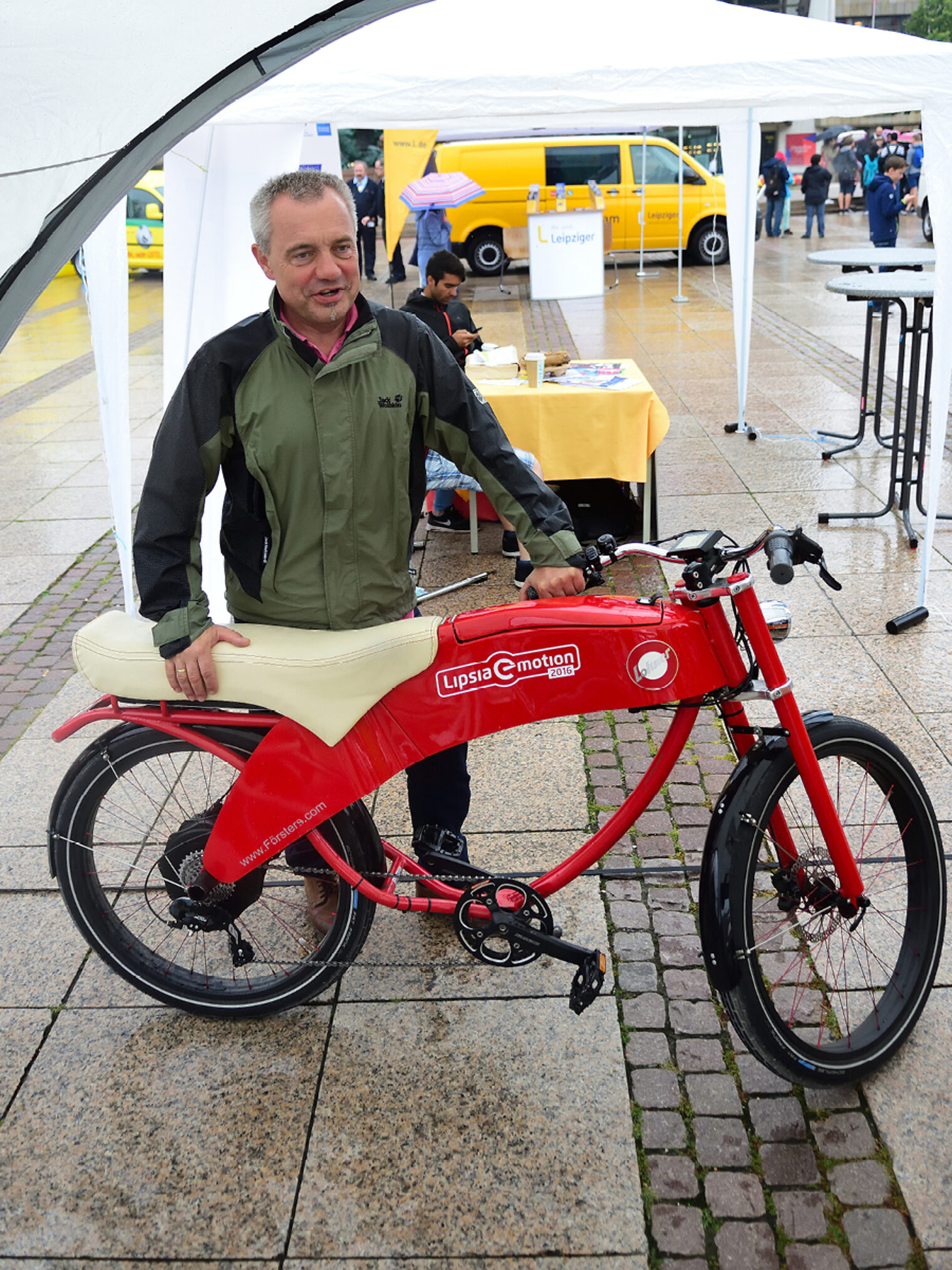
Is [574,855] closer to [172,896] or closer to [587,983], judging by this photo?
[587,983]

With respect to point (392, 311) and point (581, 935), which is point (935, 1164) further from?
point (392, 311)

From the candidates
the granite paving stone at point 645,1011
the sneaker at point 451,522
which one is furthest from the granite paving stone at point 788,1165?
the sneaker at point 451,522

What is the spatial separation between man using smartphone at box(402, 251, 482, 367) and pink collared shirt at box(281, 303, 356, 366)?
4.05 meters

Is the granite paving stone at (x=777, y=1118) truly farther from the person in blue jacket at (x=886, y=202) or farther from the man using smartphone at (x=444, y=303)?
the person in blue jacket at (x=886, y=202)

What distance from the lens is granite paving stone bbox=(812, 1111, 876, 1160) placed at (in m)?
2.67

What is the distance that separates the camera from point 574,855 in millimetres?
3008

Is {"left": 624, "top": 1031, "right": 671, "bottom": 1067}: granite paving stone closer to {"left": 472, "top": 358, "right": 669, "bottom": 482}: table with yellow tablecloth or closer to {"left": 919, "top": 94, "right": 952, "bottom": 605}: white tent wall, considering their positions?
{"left": 919, "top": 94, "right": 952, "bottom": 605}: white tent wall

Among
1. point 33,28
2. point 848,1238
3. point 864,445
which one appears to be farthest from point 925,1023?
point 864,445

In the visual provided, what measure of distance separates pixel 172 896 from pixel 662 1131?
53.4 inches

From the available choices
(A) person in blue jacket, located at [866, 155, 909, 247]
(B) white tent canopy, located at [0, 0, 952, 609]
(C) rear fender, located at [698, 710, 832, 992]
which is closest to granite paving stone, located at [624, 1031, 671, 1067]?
(C) rear fender, located at [698, 710, 832, 992]

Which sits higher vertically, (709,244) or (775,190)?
(775,190)

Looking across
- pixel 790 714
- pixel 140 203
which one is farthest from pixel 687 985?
pixel 140 203

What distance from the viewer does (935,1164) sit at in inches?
103

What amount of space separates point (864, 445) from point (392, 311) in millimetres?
6508
